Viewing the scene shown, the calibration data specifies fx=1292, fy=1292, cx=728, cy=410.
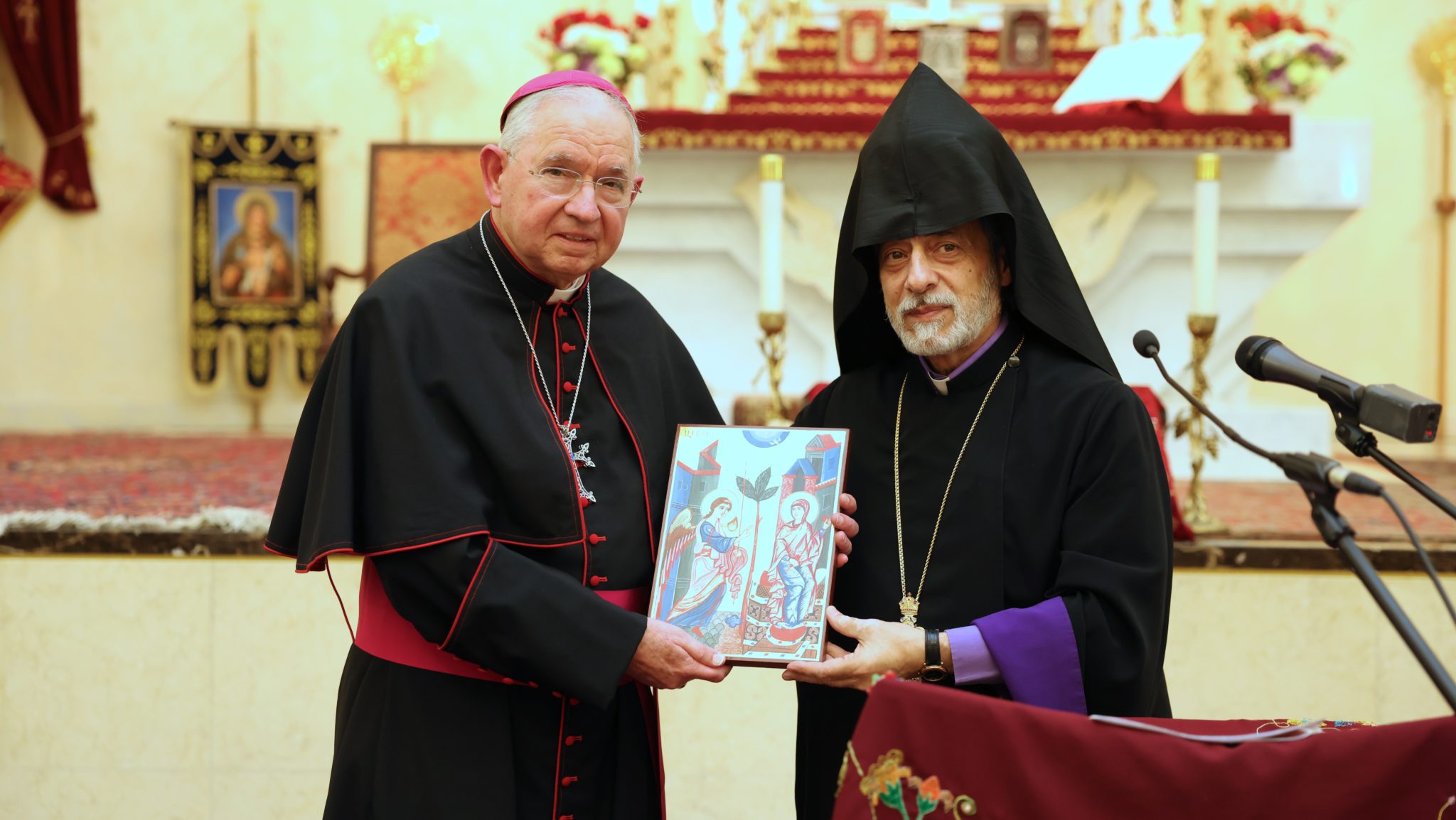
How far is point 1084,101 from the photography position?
240 inches

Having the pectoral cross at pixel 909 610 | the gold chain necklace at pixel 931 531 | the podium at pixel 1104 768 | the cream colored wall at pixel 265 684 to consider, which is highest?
the gold chain necklace at pixel 931 531

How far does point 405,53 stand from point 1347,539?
8727 millimetres

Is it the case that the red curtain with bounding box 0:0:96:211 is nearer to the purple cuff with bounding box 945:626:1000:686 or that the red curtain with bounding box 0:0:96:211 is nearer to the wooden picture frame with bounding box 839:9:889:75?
the wooden picture frame with bounding box 839:9:889:75

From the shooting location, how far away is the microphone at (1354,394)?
155 centimetres

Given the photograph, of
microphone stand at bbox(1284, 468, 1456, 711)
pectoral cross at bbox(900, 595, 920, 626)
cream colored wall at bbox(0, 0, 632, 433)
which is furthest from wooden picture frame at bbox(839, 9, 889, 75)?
microphone stand at bbox(1284, 468, 1456, 711)

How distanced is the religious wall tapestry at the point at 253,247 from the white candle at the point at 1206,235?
6.81 m

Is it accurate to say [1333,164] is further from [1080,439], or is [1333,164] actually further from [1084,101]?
[1080,439]

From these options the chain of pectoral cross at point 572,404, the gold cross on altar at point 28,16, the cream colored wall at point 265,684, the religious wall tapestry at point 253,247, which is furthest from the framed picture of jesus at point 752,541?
Result: the gold cross on altar at point 28,16

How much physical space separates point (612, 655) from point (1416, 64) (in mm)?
8463

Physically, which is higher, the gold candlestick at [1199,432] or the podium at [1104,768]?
the gold candlestick at [1199,432]

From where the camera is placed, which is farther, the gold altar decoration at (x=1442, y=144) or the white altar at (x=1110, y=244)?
the gold altar decoration at (x=1442, y=144)

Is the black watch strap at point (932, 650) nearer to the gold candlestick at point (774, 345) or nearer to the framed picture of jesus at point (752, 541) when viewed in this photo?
the framed picture of jesus at point (752, 541)

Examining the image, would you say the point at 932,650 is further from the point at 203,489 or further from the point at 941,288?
the point at 203,489

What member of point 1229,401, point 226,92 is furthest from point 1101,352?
point 226,92
